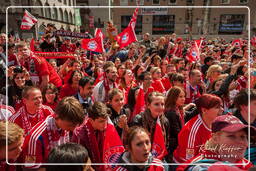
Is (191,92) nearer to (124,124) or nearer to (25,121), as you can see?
(124,124)

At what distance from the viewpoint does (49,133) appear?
6.42 ft

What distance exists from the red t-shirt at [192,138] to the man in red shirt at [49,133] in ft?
3.80

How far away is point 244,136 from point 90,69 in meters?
5.83

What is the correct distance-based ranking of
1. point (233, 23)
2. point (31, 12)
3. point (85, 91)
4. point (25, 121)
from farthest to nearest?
point (31, 12) < point (233, 23) < point (85, 91) < point (25, 121)

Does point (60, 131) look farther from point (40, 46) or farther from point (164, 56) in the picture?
point (164, 56)

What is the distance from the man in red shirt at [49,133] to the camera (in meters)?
1.83

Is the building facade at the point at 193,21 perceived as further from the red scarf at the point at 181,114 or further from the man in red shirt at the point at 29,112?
the man in red shirt at the point at 29,112

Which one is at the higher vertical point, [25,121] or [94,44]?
[94,44]

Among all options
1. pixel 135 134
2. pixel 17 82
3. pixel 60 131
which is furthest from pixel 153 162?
pixel 17 82

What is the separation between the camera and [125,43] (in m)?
6.67

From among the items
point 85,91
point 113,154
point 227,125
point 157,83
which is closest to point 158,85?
point 157,83

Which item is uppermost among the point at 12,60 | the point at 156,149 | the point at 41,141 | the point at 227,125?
the point at 12,60

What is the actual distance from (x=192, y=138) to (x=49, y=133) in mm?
1486
